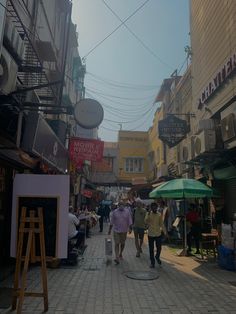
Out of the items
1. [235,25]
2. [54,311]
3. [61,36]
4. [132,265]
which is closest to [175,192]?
[132,265]

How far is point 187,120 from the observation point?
59.2 feet

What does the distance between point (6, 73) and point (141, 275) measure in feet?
18.4

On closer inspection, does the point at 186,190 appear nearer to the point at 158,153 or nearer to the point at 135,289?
the point at 135,289

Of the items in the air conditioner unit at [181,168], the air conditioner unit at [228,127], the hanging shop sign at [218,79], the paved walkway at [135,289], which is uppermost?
the hanging shop sign at [218,79]

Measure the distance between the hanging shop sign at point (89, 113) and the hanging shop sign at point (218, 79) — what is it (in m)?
4.78

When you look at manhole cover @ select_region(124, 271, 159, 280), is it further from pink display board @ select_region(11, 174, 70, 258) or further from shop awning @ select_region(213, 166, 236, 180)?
shop awning @ select_region(213, 166, 236, 180)

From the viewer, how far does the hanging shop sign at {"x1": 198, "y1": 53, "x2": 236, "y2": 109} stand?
460 inches

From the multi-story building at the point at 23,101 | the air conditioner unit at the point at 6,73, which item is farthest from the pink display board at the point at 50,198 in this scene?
the air conditioner unit at the point at 6,73

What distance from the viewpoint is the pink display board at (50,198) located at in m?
6.27

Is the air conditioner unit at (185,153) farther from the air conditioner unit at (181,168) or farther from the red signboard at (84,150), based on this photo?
the red signboard at (84,150)

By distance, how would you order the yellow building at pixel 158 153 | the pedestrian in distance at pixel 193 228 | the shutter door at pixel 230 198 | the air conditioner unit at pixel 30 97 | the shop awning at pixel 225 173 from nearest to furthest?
the air conditioner unit at pixel 30 97
the shop awning at pixel 225 173
the pedestrian in distance at pixel 193 228
the shutter door at pixel 230 198
the yellow building at pixel 158 153

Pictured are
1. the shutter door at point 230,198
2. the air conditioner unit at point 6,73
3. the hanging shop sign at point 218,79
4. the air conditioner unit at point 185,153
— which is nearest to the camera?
the air conditioner unit at point 6,73

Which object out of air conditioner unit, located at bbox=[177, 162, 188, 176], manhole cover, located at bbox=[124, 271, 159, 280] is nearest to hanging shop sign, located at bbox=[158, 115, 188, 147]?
air conditioner unit, located at bbox=[177, 162, 188, 176]

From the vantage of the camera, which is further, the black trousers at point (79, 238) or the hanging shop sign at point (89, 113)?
the black trousers at point (79, 238)
